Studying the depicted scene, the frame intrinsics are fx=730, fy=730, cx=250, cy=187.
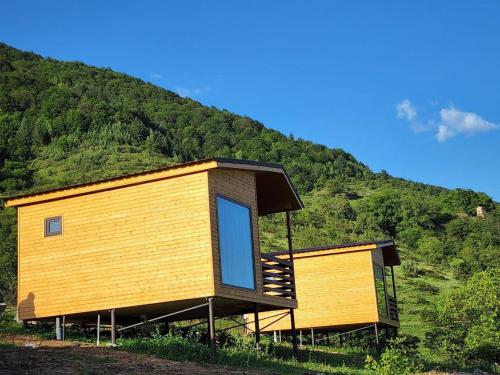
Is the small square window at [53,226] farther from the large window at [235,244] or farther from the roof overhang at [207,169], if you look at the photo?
the large window at [235,244]

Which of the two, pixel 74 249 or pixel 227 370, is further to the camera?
pixel 74 249

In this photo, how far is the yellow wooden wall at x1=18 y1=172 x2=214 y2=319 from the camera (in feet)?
60.1

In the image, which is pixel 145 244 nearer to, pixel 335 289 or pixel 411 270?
pixel 335 289

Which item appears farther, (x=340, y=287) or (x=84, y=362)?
(x=340, y=287)

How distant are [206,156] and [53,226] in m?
70.4

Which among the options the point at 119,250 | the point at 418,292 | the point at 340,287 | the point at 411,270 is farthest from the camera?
the point at 411,270

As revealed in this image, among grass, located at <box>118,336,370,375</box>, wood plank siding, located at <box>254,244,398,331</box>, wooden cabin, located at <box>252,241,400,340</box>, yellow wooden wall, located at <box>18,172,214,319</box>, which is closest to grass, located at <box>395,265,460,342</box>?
wooden cabin, located at <box>252,241,400,340</box>

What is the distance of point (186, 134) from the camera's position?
9831 centimetres

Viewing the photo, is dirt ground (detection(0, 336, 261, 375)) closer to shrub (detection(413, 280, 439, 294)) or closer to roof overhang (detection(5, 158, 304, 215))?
roof overhang (detection(5, 158, 304, 215))

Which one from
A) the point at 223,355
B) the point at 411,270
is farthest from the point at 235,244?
the point at 411,270

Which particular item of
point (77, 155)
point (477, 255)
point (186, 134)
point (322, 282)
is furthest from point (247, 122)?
point (322, 282)

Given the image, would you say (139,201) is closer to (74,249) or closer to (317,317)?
(74,249)

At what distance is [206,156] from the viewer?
90.5m

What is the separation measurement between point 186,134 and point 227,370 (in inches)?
3311
